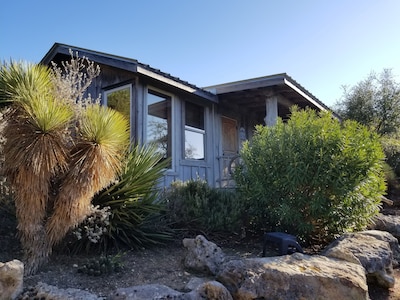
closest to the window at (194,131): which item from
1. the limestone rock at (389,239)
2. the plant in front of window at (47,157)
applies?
the limestone rock at (389,239)

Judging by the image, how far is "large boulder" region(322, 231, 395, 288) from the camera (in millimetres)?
3448

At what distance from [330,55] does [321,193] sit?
6584mm

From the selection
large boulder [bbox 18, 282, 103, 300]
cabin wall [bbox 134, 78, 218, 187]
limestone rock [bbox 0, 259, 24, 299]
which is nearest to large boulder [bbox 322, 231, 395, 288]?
large boulder [bbox 18, 282, 103, 300]

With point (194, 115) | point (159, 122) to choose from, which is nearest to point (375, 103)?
point (194, 115)

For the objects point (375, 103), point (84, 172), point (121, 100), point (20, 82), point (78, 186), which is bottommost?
point (78, 186)

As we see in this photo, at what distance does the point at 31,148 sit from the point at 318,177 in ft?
11.3

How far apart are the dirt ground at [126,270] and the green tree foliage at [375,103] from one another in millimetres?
14085

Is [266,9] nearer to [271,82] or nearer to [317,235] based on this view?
[271,82]

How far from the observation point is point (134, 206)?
4.12 meters

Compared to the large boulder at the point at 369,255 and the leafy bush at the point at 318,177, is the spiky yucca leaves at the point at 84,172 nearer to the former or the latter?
the leafy bush at the point at 318,177

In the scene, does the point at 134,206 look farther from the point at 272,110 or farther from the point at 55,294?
the point at 272,110

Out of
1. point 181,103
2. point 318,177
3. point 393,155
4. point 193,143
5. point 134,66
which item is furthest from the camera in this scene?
point 393,155

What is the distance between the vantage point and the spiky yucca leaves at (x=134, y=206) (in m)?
3.97

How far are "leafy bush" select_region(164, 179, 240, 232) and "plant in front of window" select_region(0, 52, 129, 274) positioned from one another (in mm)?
1654
